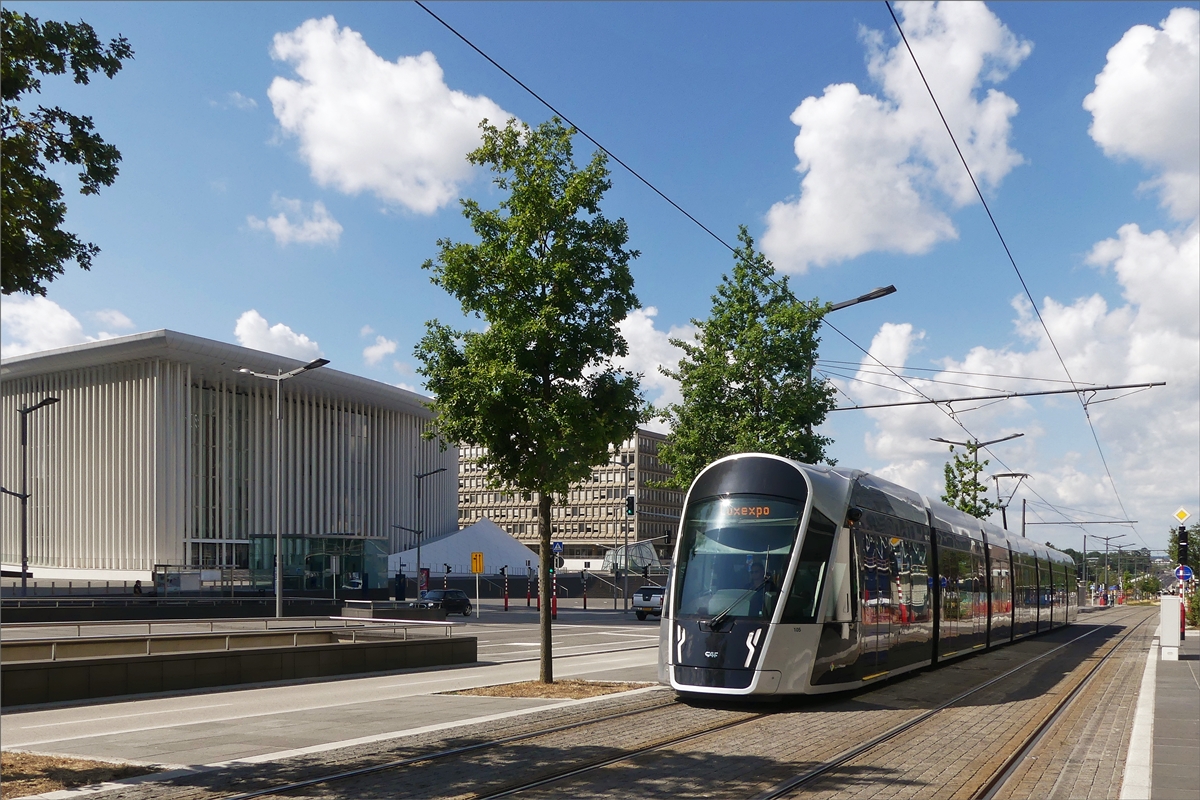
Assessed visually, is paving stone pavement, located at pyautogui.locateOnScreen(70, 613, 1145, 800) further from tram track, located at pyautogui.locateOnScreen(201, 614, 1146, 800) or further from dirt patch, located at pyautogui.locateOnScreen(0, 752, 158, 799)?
dirt patch, located at pyautogui.locateOnScreen(0, 752, 158, 799)

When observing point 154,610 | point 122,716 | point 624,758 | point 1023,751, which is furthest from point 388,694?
point 154,610

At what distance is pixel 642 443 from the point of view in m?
150

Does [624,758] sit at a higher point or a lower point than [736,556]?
lower

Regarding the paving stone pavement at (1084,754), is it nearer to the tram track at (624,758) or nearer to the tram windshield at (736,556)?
the tram track at (624,758)

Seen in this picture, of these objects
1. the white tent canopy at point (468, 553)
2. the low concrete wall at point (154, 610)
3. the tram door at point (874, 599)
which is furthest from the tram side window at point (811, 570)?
the white tent canopy at point (468, 553)

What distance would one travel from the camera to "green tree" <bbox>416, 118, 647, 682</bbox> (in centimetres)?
1616

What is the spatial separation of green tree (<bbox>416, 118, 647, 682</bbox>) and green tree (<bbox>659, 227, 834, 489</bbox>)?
10.4 metres

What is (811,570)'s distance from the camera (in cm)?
1390

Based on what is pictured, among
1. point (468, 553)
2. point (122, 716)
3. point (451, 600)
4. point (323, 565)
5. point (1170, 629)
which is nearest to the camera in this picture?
point (122, 716)

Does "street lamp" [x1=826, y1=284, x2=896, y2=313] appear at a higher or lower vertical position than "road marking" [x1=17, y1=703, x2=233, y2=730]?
higher

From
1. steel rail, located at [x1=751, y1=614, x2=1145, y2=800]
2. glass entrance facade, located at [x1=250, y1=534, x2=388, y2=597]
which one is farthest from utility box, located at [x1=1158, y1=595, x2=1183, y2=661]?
glass entrance facade, located at [x1=250, y1=534, x2=388, y2=597]

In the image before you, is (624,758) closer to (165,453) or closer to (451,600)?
(451,600)

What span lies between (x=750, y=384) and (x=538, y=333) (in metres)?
12.7

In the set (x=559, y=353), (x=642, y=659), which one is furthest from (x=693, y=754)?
(x=642, y=659)
